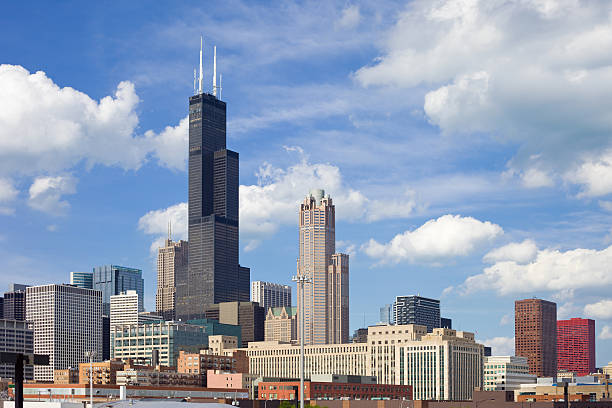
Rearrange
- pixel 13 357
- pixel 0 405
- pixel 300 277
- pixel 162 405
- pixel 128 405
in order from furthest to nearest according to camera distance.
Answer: pixel 300 277 < pixel 0 405 < pixel 162 405 < pixel 128 405 < pixel 13 357

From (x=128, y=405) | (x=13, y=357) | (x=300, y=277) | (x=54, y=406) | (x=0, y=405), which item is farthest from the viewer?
(x=300, y=277)

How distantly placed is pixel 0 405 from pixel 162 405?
182ft

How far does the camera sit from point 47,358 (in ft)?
116

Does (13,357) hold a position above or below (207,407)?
above

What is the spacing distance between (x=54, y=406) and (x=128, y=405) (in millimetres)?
68329

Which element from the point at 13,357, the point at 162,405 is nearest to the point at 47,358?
the point at 13,357

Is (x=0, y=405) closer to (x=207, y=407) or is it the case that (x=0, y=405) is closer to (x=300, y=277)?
(x=300, y=277)

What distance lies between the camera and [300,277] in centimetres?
12444

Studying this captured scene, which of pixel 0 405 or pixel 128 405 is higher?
pixel 128 405

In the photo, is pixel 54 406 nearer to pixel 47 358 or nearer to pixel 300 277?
pixel 300 277

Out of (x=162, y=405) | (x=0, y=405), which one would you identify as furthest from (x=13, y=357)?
(x=0, y=405)

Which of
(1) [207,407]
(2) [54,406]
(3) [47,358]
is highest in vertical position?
(3) [47,358]

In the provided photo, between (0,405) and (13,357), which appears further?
(0,405)

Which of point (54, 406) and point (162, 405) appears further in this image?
point (54, 406)
